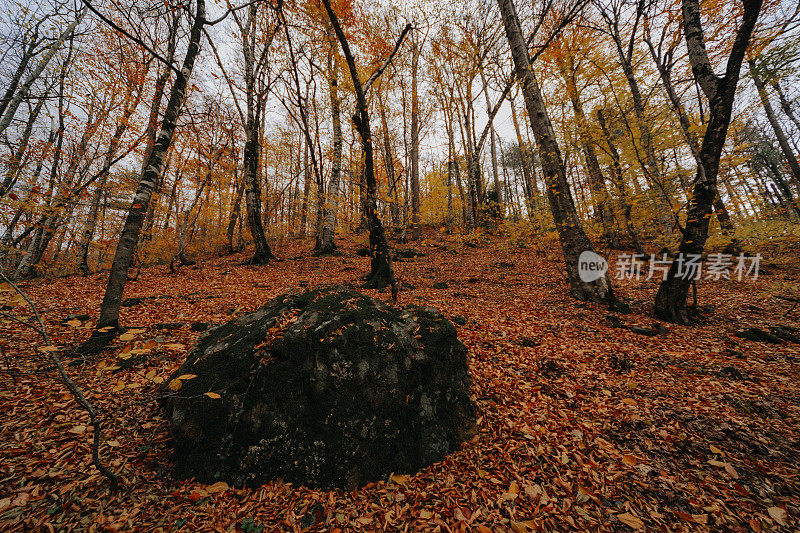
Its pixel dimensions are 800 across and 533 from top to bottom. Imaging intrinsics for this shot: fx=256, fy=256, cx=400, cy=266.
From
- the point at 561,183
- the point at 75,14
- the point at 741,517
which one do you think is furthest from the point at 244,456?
the point at 75,14

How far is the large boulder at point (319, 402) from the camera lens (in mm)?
2689

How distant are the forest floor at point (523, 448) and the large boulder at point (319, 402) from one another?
20 cm

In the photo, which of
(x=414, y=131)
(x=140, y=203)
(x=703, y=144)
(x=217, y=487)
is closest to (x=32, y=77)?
(x=140, y=203)

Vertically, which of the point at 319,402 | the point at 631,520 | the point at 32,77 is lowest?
the point at 631,520

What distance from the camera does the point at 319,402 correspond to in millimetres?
2924

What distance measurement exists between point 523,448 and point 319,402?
244 cm

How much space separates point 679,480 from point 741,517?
1.22ft

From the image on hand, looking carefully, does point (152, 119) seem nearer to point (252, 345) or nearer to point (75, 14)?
point (75, 14)

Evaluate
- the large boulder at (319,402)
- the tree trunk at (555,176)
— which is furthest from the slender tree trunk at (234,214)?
the tree trunk at (555,176)

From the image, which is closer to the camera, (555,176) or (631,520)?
(631,520)

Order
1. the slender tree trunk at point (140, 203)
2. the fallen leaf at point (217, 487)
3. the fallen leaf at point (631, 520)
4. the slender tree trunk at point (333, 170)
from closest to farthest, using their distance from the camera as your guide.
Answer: the fallen leaf at point (631, 520) → the fallen leaf at point (217, 487) → the slender tree trunk at point (140, 203) → the slender tree trunk at point (333, 170)

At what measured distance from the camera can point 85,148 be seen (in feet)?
40.7

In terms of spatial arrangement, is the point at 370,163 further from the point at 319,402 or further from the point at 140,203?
the point at 319,402

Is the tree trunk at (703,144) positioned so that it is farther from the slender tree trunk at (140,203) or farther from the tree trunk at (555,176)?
the slender tree trunk at (140,203)
